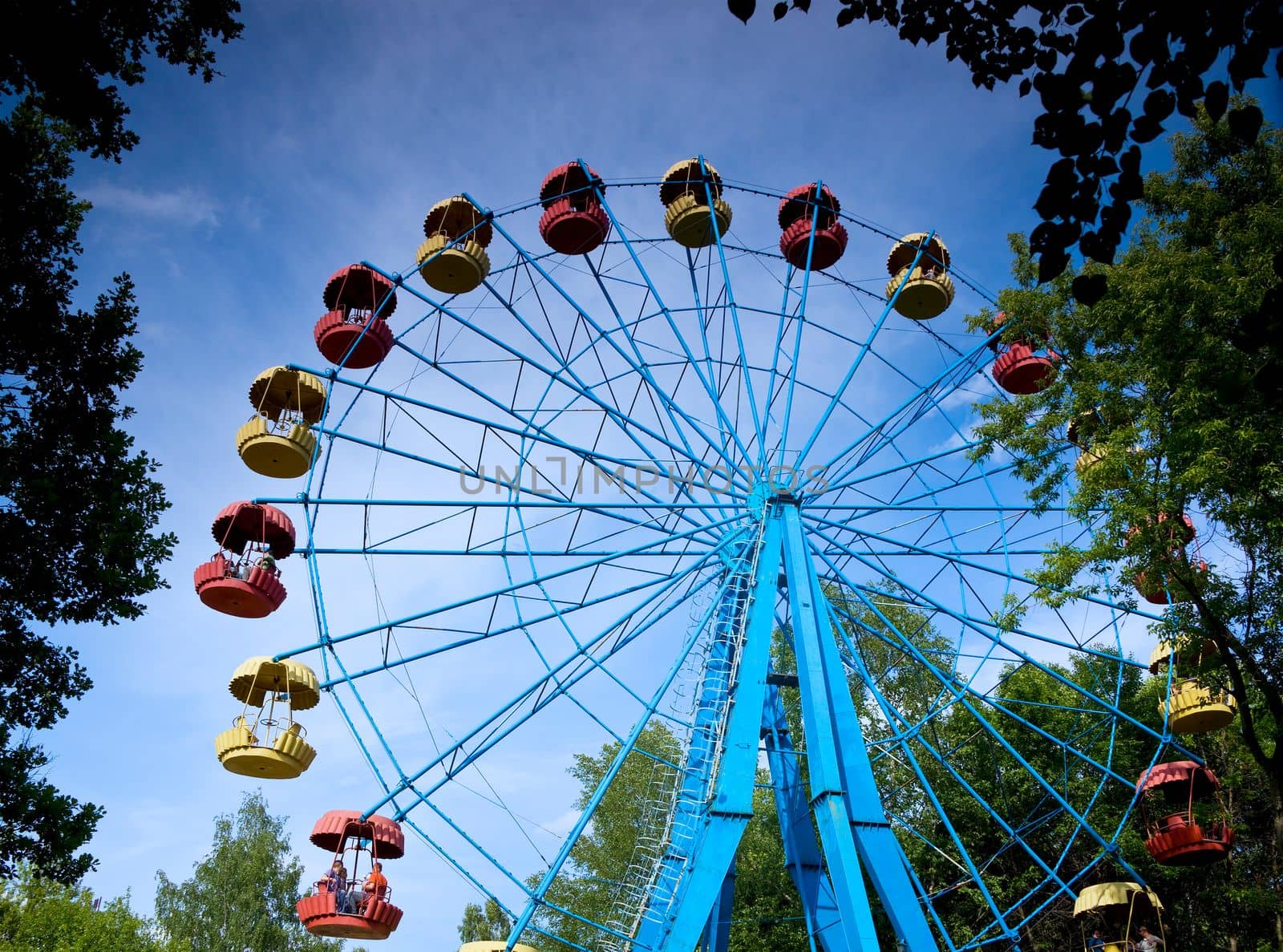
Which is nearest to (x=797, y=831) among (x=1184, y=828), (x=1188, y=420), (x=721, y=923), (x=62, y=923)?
(x=721, y=923)

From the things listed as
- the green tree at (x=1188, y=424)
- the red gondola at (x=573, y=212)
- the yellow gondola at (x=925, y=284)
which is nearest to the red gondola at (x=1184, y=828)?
the green tree at (x=1188, y=424)

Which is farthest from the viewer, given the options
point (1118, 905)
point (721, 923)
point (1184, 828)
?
point (1118, 905)

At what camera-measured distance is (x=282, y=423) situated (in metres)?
15.6

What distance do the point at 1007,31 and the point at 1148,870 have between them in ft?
75.7

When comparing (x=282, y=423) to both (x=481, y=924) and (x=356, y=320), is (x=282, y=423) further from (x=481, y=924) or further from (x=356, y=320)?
(x=481, y=924)

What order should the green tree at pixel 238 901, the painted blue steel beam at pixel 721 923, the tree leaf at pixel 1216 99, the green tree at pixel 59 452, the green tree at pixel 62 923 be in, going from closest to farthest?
the tree leaf at pixel 1216 99, the green tree at pixel 59 452, the painted blue steel beam at pixel 721 923, the green tree at pixel 62 923, the green tree at pixel 238 901

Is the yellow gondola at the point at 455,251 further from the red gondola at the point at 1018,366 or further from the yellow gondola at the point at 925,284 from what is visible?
the red gondola at the point at 1018,366

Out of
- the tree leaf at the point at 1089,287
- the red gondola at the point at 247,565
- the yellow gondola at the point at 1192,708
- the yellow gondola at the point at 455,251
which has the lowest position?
the tree leaf at the point at 1089,287

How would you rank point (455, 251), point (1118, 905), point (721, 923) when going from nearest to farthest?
point (721, 923) < point (1118, 905) < point (455, 251)

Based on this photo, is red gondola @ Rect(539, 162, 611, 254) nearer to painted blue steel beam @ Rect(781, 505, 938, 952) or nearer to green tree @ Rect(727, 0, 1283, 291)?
painted blue steel beam @ Rect(781, 505, 938, 952)

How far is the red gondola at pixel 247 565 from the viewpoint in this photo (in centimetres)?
1468

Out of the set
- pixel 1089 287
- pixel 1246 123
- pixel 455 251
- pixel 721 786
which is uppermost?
pixel 455 251

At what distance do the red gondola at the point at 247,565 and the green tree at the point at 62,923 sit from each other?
1318 centimetres

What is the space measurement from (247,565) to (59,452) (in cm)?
530
